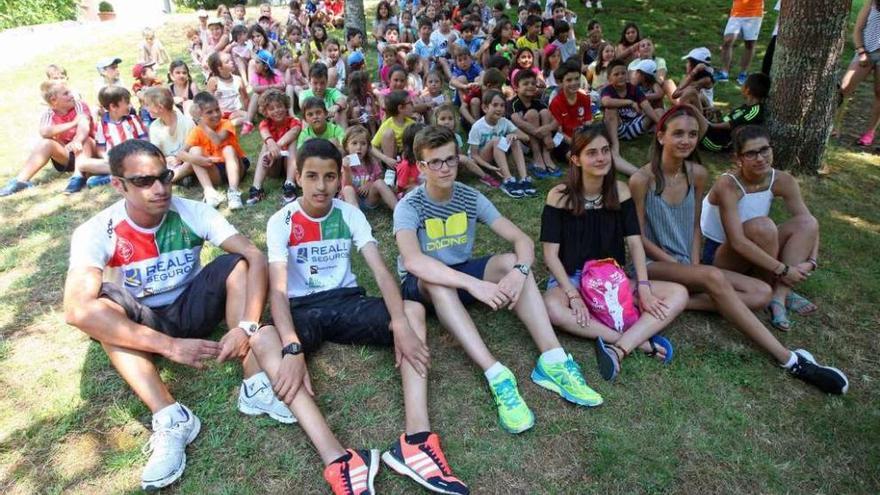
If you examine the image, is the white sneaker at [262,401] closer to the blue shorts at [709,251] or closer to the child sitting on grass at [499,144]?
the blue shorts at [709,251]

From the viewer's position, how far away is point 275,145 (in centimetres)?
541

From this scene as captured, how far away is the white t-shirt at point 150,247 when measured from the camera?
262 cm

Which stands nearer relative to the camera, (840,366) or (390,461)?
(390,461)

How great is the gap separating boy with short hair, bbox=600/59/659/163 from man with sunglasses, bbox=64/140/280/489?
4.78m

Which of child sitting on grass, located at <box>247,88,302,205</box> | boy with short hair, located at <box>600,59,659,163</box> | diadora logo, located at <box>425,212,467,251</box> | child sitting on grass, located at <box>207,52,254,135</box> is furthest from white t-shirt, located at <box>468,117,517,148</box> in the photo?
child sitting on grass, located at <box>207,52,254,135</box>

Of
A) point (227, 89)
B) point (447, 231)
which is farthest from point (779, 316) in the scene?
point (227, 89)

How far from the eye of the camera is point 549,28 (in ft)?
30.7

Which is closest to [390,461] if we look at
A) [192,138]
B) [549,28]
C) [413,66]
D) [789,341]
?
[789,341]

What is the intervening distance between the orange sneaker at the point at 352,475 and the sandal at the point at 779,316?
270 cm

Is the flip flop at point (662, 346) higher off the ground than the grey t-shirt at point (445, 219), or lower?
lower

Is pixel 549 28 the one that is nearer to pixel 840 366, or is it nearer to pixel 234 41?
pixel 234 41

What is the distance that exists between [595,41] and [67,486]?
32.6 ft

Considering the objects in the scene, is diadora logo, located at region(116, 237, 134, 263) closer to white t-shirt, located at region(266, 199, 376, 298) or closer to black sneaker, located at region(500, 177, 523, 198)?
white t-shirt, located at region(266, 199, 376, 298)

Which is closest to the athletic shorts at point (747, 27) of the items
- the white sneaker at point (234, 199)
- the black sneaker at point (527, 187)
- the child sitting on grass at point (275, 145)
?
the black sneaker at point (527, 187)
